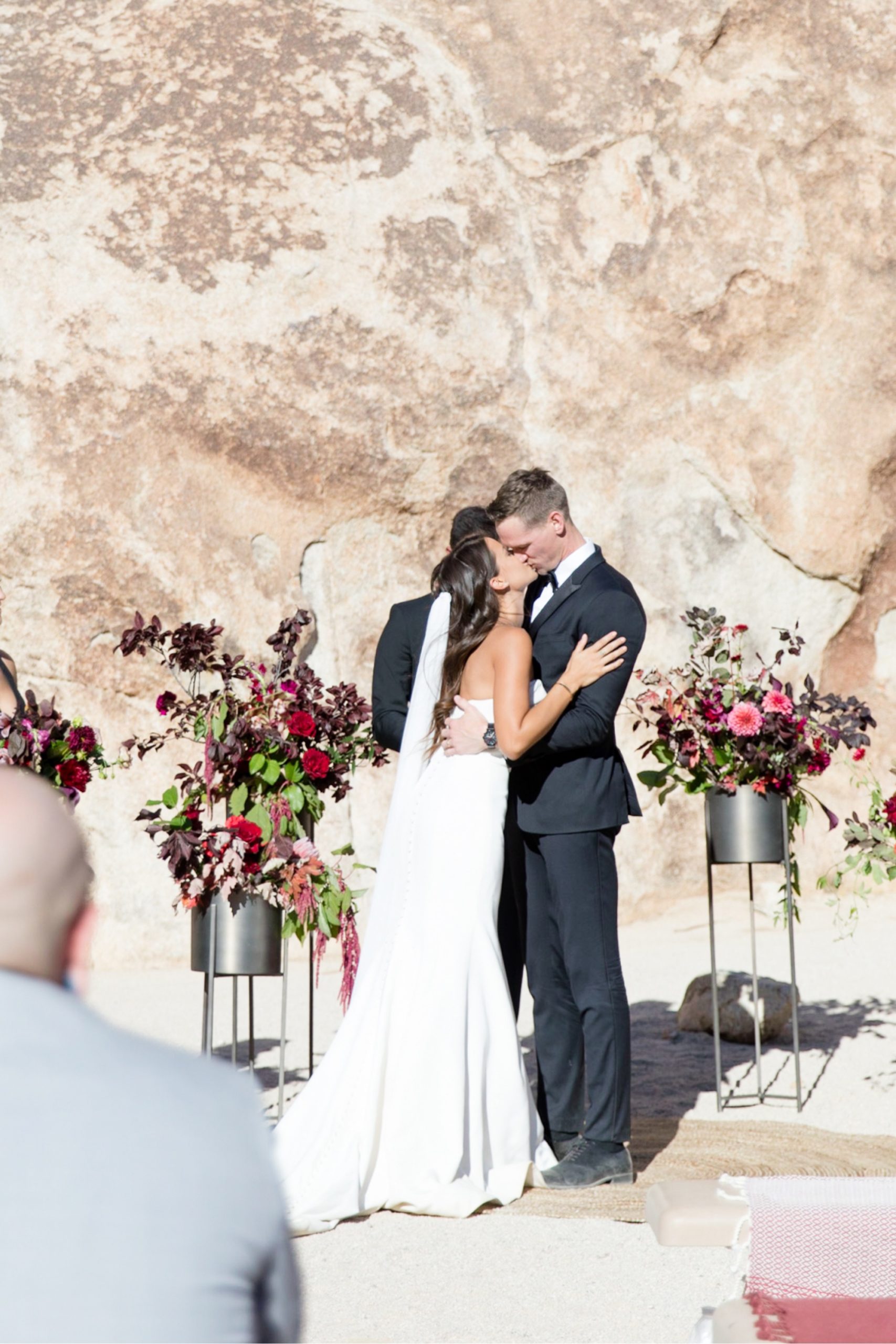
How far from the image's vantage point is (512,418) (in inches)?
388

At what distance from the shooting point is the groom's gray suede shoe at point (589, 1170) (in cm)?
431

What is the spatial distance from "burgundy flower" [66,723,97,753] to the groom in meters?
1.21

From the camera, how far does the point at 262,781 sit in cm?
491

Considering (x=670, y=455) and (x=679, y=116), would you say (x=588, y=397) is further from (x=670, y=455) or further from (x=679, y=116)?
(x=679, y=116)

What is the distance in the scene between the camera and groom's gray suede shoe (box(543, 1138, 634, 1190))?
431cm

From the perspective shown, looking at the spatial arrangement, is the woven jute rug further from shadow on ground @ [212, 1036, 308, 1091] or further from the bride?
shadow on ground @ [212, 1036, 308, 1091]

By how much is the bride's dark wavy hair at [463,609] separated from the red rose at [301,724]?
1.65ft

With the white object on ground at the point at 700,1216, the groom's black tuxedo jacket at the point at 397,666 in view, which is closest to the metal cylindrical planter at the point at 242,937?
the groom's black tuxedo jacket at the point at 397,666

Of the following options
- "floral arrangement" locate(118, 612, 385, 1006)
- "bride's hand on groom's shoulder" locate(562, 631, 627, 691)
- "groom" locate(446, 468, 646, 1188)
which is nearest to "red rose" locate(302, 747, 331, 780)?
"floral arrangement" locate(118, 612, 385, 1006)

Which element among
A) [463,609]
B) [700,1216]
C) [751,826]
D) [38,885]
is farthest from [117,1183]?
[751,826]

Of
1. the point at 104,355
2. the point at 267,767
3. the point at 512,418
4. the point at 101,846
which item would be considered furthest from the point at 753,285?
Result: the point at 267,767

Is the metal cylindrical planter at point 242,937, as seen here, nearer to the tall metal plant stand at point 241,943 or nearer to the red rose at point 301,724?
the tall metal plant stand at point 241,943

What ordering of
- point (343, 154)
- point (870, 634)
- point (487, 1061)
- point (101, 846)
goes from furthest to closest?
1. point (870, 634)
2. point (343, 154)
3. point (101, 846)
4. point (487, 1061)

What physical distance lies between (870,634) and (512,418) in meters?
3.06
